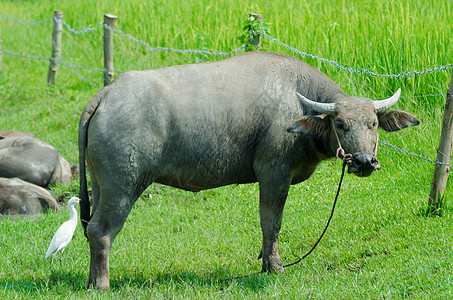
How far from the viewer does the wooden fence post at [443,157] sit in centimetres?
530

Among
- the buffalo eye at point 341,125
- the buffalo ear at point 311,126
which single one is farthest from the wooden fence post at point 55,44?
the buffalo eye at point 341,125

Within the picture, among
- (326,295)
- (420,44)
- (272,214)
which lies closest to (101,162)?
(272,214)

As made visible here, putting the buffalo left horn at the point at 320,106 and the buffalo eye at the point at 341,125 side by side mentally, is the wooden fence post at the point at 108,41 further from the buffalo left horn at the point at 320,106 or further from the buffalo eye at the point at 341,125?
the buffalo eye at the point at 341,125

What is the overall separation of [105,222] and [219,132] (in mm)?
1092

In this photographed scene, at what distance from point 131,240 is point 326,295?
217cm

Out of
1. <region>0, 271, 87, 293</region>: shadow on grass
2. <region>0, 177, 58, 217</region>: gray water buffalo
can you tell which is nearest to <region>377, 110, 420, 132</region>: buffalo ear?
<region>0, 271, 87, 293</region>: shadow on grass

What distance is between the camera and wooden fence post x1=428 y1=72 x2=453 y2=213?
5.30 metres

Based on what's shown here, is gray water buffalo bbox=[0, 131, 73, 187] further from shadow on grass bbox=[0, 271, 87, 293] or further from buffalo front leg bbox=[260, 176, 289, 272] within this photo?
buffalo front leg bbox=[260, 176, 289, 272]

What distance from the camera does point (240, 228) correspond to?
6.07 meters

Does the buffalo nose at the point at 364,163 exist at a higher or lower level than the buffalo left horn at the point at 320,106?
lower

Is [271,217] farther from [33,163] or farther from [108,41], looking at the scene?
[108,41]

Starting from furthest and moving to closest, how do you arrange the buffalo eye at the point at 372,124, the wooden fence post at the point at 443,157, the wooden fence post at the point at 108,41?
1. the wooden fence post at the point at 108,41
2. the wooden fence post at the point at 443,157
3. the buffalo eye at the point at 372,124

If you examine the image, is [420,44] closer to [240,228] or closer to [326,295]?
[240,228]

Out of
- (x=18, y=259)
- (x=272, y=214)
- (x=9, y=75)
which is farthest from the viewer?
(x=9, y=75)
